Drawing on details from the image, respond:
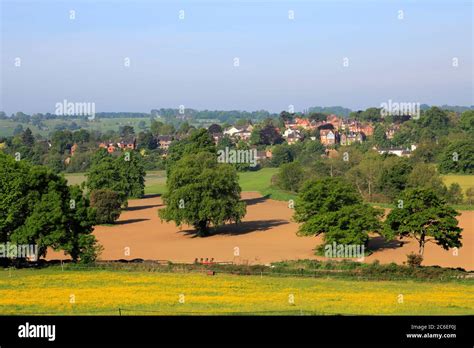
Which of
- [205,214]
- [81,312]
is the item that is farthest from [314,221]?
[81,312]

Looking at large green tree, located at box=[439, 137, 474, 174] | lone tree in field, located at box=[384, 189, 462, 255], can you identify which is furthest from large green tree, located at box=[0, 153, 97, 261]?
large green tree, located at box=[439, 137, 474, 174]

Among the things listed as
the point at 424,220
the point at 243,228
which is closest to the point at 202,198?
the point at 243,228

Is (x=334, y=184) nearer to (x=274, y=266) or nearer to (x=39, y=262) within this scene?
(x=274, y=266)

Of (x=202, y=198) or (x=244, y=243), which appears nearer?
(x=244, y=243)

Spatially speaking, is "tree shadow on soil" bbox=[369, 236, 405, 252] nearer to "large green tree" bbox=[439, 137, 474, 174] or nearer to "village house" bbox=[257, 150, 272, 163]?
"large green tree" bbox=[439, 137, 474, 174]

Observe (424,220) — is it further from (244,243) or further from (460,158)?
(460,158)
